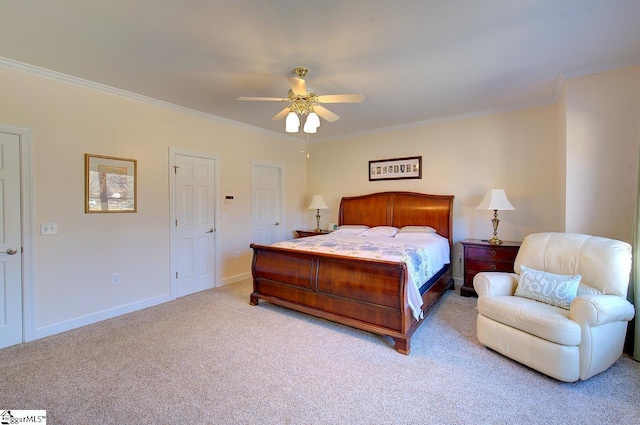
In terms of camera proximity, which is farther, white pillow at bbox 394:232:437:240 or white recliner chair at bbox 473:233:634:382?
white pillow at bbox 394:232:437:240

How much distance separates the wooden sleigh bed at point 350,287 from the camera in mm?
2648

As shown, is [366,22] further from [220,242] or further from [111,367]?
[220,242]

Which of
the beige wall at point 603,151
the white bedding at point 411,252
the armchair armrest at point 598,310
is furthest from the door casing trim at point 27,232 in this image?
the beige wall at point 603,151

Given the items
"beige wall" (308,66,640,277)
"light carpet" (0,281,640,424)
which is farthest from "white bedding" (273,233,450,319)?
"beige wall" (308,66,640,277)

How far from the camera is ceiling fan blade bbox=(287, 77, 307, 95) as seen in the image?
8.00 ft

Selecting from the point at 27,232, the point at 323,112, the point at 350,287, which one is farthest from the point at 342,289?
the point at 27,232

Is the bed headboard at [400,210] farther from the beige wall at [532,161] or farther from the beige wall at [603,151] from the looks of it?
the beige wall at [603,151]

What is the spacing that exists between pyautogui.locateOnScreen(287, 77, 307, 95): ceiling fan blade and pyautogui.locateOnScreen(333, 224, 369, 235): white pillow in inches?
106

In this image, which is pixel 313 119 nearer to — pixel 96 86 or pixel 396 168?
pixel 96 86

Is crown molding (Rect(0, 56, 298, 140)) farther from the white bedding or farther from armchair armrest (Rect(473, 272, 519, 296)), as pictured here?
armchair armrest (Rect(473, 272, 519, 296))

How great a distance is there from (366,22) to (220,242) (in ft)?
12.0

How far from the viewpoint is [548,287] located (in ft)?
8.06

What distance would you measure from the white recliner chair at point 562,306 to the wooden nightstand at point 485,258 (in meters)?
0.85

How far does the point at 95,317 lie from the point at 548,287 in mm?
4574
